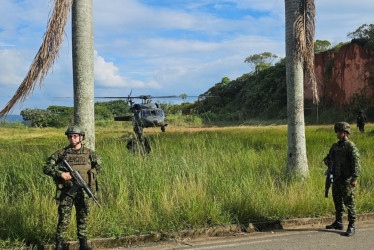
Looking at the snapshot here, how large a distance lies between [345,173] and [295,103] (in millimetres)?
2335

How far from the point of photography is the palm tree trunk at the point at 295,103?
770cm

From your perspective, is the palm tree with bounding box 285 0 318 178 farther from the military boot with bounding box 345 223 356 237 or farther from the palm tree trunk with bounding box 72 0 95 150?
the palm tree trunk with bounding box 72 0 95 150

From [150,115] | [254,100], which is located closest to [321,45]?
[254,100]

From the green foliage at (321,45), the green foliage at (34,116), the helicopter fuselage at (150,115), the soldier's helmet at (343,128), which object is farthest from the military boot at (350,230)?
the green foliage at (321,45)

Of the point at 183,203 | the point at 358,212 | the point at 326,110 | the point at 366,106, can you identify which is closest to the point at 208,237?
the point at 183,203

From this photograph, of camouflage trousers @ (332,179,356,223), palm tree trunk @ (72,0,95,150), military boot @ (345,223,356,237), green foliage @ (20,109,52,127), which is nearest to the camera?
military boot @ (345,223,356,237)

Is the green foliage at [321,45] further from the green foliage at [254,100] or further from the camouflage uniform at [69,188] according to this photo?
the camouflage uniform at [69,188]

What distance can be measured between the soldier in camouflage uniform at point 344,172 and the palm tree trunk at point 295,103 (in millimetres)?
1786

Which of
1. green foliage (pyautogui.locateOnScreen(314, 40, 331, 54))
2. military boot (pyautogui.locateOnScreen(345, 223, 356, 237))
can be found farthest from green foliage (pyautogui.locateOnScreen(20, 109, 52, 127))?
green foliage (pyautogui.locateOnScreen(314, 40, 331, 54))

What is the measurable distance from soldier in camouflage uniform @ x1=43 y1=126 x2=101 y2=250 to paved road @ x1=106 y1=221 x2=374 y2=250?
2.84ft

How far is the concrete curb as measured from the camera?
16.9ft

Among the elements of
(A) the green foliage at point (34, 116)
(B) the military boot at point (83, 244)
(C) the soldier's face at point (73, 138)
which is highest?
(A) the green foliage at point (34, 116)

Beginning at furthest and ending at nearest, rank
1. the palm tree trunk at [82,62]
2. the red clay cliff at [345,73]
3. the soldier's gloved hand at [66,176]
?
the red clay cliff at [345,73] < the palm tree trunk at [82,62] < the soldier's gloved hand at [66,176]

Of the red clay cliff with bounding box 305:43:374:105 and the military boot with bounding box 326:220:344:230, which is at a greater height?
the red clay cliff with bounding box 305:43:374:105
